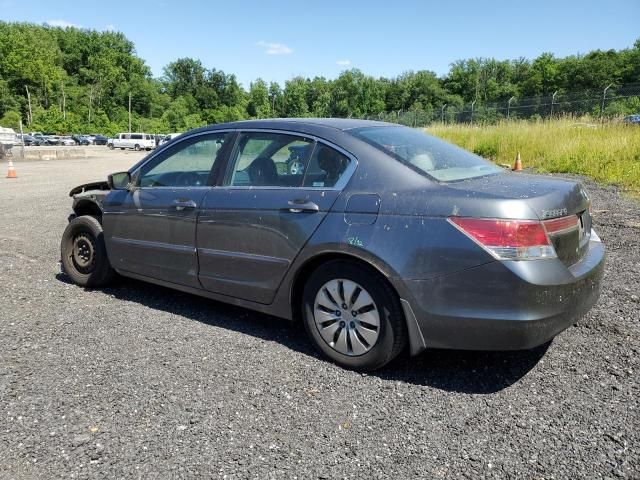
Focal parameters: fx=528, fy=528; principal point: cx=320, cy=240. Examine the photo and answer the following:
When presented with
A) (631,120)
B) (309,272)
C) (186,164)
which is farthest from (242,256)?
(631,120)

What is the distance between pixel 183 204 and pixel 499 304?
2.49 m

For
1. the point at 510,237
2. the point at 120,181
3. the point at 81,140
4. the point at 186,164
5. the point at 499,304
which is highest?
the point at 81,140

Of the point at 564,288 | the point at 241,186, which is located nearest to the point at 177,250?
the point at 241,186

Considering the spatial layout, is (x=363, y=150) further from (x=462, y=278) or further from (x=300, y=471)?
(x=300, y=471)

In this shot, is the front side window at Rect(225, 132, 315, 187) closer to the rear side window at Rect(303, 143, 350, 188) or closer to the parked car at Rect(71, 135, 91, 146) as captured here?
the rear side window at Rect(303, 143, 350, 188)

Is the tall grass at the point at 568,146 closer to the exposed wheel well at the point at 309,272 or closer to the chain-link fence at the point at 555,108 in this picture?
the chain-link fence at the point at 555,108

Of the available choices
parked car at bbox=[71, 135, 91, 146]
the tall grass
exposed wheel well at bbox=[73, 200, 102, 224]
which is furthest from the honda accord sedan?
parked car at bbox=[71, 135, 91, 146]

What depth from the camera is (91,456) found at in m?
2.48

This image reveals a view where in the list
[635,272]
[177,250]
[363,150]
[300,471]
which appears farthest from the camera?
[635,272]

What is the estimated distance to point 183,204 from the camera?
412cm

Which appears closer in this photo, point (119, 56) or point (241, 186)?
point (241, 186)

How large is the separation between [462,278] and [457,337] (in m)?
0.35

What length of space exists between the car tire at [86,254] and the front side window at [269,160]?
70.4 inches

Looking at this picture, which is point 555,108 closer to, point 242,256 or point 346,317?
point 242,256
